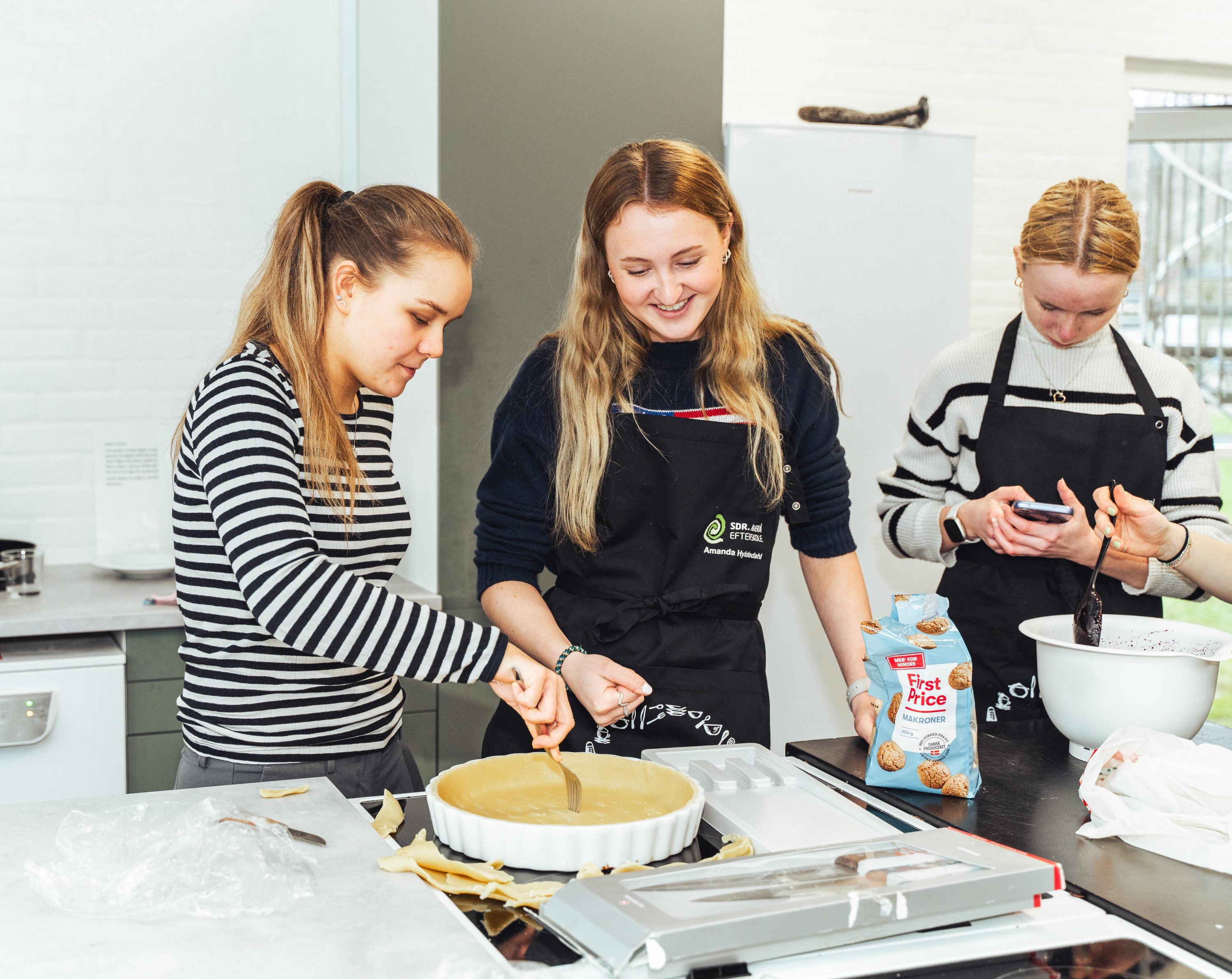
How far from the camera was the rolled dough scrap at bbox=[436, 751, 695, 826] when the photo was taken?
3.70 ft

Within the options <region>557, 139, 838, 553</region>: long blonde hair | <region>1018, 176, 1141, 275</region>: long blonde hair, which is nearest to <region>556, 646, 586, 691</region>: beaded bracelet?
<region>557, 139, 838, 553</region>: long blonde hair

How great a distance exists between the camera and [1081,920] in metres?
0.94

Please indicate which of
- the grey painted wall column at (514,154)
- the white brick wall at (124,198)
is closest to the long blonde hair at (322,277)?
the grey painted wall column at (514,154)

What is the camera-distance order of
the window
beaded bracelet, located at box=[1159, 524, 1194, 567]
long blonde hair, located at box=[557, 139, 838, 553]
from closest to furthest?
long blonde hair, located at box=[557, 139, 838, 553], beaded bracelet, located at box=[1159, 524, 1194, 567], the window

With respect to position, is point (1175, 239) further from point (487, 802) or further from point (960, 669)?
point (487, 802)

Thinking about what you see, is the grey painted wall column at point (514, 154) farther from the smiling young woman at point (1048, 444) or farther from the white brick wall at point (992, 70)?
the smiling young woman at point (1048, 444)

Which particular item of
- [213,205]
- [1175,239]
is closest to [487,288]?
[213,205]

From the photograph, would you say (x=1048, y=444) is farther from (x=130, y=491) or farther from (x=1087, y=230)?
(x=130, y=491)

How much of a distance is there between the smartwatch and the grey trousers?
0.93 m

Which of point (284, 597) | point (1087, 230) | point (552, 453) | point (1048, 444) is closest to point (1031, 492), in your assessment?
point (1048, 444)

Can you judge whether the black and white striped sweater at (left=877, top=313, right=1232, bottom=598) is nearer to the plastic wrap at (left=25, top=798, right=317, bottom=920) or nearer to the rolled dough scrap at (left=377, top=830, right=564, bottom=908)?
the rolled dough scrap at (left=377, top=830, right=564, bottom=908)

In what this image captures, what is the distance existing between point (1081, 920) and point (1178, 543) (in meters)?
0.91

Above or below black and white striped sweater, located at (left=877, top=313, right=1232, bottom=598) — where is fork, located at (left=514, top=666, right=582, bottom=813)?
below

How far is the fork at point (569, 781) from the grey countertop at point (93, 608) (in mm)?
909
